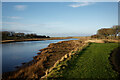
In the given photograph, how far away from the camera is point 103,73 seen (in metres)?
6.70

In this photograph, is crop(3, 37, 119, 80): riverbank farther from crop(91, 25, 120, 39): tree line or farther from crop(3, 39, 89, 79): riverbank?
crop(91, 25, 120, 39): tree line

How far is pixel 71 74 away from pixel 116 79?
9.73 ft

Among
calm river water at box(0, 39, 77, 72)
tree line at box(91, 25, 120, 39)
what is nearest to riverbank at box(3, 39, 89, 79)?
A: calm river water at box(0, 39, 77, 72)

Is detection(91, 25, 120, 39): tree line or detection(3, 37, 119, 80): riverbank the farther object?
detection(91, 25, 120, 39): tree line

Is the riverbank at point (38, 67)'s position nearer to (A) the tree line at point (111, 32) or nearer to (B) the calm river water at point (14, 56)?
(B) the calm river water at point (14, 56)

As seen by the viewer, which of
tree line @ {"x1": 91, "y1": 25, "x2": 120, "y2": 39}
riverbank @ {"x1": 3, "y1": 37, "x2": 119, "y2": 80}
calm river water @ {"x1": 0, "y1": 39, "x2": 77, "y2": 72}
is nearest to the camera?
riverbank @ {"x1": 3, "y1": 37, "x2": 119, "y2": 80}

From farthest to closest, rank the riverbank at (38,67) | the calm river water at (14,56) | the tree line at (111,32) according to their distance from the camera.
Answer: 1. the tree line at (111,32)
2. the calm river water at (14,56)
3. the riverbank at (38,67)

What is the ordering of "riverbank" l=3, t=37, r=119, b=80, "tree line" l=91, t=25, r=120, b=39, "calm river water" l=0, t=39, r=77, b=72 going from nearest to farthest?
"riverbank" l=3, t=37, r=119, b=80 → "calm river water" l=0, t=39, r=77, b=72 → "tree line" l=91, t=25, r=120, b=39

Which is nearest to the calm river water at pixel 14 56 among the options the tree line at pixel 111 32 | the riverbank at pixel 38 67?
the riverbank at pixel 38 67

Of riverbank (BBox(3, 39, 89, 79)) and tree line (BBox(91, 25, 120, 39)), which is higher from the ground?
tree line (BBox(91, 25, 120, 39))

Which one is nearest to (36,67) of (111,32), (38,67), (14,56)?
(38,67)

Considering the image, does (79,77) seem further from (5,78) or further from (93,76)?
(5,78)

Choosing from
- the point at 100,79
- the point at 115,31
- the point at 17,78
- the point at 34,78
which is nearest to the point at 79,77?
the point at 100,79

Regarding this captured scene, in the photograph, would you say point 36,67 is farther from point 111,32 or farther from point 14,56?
point 111,32
